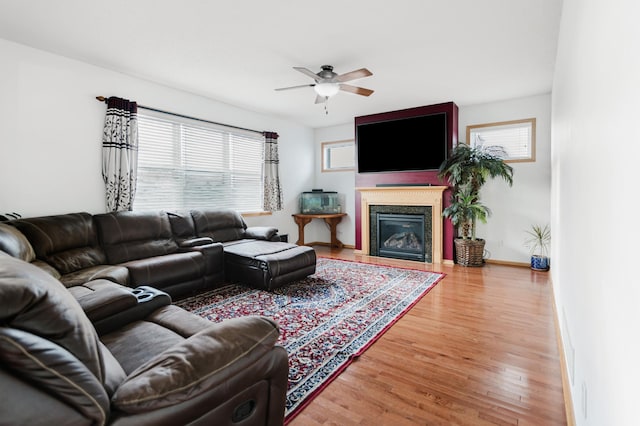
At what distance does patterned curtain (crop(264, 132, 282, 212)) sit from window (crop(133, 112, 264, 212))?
0.34 feet

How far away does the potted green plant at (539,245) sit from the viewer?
15.0 ft

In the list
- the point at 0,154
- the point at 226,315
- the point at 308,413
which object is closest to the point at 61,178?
the point at 0,154

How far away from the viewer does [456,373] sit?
A: 80.0 inches

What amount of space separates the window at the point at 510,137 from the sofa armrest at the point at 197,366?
497 cm

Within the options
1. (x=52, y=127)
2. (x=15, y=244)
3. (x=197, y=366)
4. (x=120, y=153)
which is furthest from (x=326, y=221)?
(x=197, y=366)

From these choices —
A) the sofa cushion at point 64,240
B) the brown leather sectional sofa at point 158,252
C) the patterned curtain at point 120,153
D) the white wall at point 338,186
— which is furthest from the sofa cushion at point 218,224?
the white wall at point 338,186

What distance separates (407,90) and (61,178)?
4.26 meters

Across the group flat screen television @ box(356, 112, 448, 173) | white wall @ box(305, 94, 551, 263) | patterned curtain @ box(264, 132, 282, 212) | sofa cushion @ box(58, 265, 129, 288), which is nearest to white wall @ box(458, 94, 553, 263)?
white wall @ box(305, 94, 551, 263)

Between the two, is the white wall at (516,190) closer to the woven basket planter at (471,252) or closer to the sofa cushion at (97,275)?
the woven basket planter at (471,252)

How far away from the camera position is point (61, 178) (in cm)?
342

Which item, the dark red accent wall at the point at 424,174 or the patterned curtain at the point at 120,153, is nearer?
the patterned curtain at the point at 120,153

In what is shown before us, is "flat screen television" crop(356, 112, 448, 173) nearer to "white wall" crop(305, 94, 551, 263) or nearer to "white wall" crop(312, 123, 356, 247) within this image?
"white wall" crop(305, 94, 551, 263)

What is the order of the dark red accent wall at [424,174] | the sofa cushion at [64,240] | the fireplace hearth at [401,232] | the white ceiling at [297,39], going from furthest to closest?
the fireplace hearth at [401,232] → the dark red accent wall at [424,174] → the sofa cushion at [64,240] → the white ceiling at [297,39]

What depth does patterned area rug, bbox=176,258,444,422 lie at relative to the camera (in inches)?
83.1
